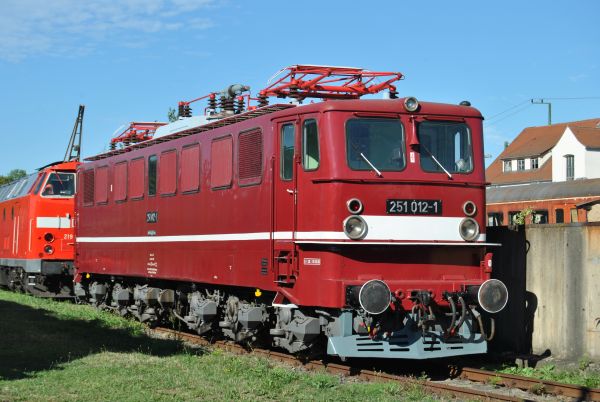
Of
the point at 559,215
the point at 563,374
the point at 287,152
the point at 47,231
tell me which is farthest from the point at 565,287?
the point at 559,215

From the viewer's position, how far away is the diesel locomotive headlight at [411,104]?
40.2 ft

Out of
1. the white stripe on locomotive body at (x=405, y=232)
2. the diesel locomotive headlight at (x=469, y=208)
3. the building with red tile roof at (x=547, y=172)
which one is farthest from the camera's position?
the building with red tile roof at (x=547, y=172)

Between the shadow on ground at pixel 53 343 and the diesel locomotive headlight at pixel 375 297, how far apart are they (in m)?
4.03

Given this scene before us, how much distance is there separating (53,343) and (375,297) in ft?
20.8

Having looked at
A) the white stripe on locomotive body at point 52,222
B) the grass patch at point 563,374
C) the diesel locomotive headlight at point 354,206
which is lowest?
the grass patch at point 563,374

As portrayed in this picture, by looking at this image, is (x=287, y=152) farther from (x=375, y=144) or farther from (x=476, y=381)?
(x=476, y=381)

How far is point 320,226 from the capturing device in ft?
38.7

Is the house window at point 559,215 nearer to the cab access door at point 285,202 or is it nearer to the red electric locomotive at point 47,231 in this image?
the red electric locomotive at point 47,231

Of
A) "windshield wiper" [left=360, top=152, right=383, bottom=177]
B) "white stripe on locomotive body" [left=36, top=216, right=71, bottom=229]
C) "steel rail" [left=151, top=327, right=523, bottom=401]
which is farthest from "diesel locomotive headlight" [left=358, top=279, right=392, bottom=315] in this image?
"white stripe on locomotive body" [left=36, top=216, right=71, bottom=229]

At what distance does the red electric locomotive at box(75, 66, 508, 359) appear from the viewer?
11.7 metres

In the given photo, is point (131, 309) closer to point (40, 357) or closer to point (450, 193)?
point (40, 357)

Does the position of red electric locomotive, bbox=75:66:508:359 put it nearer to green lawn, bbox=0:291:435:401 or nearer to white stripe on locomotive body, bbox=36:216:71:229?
green lawn, bbox=0:291:435:401

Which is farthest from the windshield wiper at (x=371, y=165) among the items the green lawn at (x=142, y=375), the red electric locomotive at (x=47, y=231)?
the red electric locomotive at (x=47, y=231)

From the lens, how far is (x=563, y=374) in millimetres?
11953
